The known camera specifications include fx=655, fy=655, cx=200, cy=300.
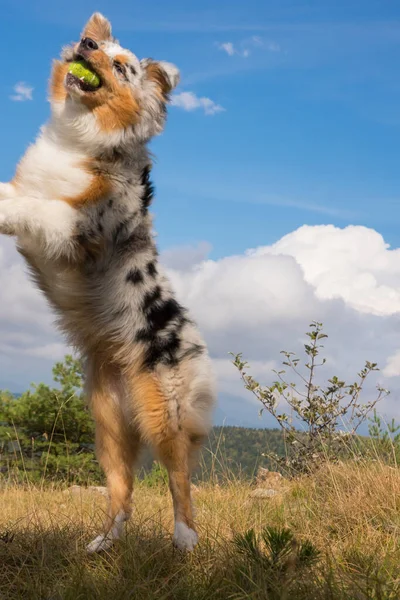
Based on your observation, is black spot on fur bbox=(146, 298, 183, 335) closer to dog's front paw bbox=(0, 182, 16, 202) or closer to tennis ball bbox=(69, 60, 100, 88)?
dog's front paw bbox=(0, 182, 16, 202)

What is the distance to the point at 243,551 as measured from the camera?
11.2 feet

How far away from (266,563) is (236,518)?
6.88ft

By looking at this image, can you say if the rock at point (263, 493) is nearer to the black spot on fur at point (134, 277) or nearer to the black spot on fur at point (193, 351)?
the black spot on fur at point (193, 351)

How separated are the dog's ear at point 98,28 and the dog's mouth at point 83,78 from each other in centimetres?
49

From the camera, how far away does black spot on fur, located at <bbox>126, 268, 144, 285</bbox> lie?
457 centimetres

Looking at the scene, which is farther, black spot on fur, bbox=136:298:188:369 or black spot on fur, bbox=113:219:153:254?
black spot on fur, bbox=113:219:153:254

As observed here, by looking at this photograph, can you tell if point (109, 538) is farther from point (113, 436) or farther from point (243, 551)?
point (243, 551)

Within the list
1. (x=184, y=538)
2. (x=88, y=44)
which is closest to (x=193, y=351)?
(x=184, y=538)

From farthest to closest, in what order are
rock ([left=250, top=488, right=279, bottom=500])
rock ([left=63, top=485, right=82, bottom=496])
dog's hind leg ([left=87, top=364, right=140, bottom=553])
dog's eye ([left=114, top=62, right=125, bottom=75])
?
rock ([left=63, top=485, right=82, bottom=496])
rock ([left=250, top=488, right=279, bottom=500])
dog's eye ([left=114, top=62, right=125, bottom=75])
dog's hind leg ([left=87, top=364, right=140, bottom=553])

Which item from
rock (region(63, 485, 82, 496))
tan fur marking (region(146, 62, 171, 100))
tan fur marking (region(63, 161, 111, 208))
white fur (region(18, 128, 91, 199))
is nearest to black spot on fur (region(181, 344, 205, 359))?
tan fur marking (region(63, 161, 111, 208))

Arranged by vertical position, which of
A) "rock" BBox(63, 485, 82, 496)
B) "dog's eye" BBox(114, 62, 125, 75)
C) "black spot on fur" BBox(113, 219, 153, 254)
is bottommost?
"rock" BBox(63, 485, 82, 496)

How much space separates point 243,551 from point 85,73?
3.43m

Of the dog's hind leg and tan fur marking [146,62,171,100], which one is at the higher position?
tan fur marking [146,62,171,100]

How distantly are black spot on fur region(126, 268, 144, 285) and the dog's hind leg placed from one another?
656 mm
